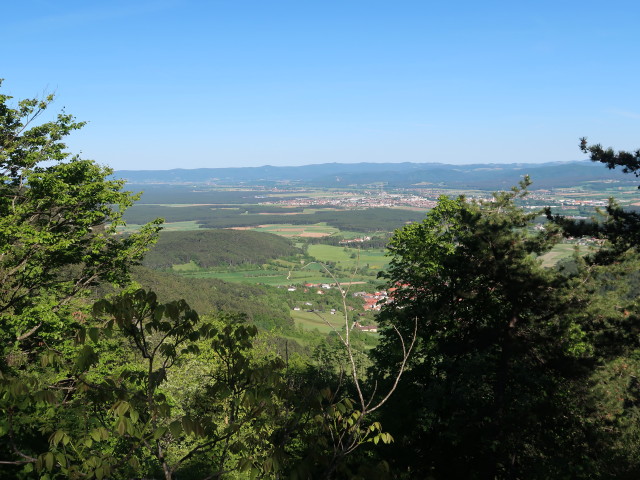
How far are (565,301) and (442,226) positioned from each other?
5863mm

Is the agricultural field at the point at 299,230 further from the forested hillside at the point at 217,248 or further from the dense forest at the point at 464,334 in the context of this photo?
the dense forest at the point at 464,334

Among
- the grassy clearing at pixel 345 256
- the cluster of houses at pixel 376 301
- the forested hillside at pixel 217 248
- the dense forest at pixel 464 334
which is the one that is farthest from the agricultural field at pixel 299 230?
the dense forest at pixel 464 334

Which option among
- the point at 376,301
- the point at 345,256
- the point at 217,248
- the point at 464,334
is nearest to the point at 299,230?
the point at 217,248

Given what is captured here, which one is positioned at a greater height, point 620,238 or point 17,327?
point 620,238

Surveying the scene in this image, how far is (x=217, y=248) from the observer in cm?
12912

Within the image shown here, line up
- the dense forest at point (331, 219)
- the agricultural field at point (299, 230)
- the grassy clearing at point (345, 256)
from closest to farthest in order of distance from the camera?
the grassy clearing at point (345, 256) → the agricultural field at point (299, 230) → the dense forest at point (331, 219)

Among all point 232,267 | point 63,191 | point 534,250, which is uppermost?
point 63,191

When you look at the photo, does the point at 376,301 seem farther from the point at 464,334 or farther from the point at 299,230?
the point at 299,230

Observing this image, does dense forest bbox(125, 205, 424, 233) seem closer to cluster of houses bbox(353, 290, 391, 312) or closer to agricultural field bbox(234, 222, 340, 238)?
agricultural field bbox(234, 222, 340, 238)

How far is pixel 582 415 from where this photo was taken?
12.0 meters

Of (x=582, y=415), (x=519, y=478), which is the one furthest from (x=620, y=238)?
(x=519, y=478)

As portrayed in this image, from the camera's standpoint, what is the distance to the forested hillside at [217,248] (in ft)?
392

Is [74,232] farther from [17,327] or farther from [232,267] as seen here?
[232,267]

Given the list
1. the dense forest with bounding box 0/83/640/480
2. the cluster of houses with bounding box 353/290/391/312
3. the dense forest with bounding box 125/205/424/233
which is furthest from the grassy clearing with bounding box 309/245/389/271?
the dense forest with bounding box 0/83/640/480
